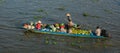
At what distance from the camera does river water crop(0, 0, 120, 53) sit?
2395 centimetres

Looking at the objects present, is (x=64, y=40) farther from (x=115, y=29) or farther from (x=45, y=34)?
(x=115, y=29)

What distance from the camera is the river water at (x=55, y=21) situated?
78.6 feet

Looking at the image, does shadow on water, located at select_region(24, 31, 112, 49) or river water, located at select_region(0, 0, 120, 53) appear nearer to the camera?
river water, located at select_region(0, 0, 120, 53)

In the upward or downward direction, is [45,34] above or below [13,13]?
below

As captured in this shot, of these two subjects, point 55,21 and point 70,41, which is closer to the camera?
point 70,41

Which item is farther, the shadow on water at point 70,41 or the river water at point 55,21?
the shadow on water at point 70,41

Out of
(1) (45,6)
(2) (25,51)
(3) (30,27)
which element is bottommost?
(2) (25,51)

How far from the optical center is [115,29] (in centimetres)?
2952

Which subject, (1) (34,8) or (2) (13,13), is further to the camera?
(1) (34,8)

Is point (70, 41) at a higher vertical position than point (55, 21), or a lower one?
lower

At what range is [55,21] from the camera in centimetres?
3111

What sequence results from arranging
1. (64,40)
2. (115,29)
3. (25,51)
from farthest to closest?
(115,29)
(64,40)
(25,51)

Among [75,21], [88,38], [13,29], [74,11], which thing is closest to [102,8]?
[74,11]

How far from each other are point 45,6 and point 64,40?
11555mm
